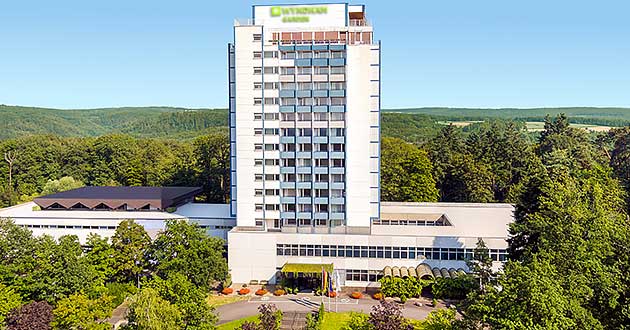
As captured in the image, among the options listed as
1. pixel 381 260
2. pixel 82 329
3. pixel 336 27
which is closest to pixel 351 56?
pixel 336 27

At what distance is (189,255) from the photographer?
1661 inches

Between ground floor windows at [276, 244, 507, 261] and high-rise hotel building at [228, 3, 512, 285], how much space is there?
3.6 inches

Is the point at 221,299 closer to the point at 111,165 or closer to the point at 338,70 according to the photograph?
the point at 338,70

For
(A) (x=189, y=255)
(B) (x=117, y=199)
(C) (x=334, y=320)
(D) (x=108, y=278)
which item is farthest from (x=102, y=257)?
(C) (x=334, y=320)

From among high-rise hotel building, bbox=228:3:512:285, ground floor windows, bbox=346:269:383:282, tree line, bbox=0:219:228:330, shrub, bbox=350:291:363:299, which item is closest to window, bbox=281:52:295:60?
high-rise hotel building, bbox=228:3:512:285

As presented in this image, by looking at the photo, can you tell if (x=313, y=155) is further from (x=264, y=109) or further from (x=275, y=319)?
(x=275, y=319)

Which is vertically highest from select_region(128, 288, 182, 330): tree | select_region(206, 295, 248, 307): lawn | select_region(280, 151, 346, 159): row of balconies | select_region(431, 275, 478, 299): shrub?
select_region(280, 151, 346, 159): row of balconies

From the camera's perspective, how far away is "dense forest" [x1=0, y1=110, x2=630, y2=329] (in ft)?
81.4

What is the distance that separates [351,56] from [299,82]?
537 centimetres

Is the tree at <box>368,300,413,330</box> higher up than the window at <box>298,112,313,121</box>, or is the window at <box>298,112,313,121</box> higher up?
the window at <box>298,112,313,121</box>

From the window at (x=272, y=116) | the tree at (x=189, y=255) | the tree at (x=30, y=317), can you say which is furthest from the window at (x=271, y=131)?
the tree at (x=30, y=317)

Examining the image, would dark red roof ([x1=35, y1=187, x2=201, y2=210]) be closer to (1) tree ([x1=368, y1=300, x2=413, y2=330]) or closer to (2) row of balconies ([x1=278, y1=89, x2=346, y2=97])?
(2) row of balconies ([x1=278, y1=89, x2=346, y2=97])

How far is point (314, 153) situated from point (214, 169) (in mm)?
33899

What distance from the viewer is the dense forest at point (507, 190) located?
24.8 m
